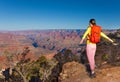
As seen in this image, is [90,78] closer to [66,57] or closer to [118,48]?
[118,48]

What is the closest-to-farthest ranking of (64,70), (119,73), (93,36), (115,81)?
(93,36), (115,81), (119,73), (64,70)

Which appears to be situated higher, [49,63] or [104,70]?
[104,70]

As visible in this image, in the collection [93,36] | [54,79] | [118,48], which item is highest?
[93,36]

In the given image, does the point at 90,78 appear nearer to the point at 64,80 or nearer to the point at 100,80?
the point at 100,80

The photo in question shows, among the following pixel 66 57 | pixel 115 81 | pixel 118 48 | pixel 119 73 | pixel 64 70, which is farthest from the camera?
pixel 66 57

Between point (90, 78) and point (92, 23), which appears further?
point (90, 78)

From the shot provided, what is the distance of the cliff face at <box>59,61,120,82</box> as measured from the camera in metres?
12.8

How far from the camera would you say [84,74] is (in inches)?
544

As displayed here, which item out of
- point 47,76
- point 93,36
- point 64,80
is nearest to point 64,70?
point 64,80

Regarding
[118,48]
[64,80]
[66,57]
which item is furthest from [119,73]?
[66,57]

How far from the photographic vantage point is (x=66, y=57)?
276 ft

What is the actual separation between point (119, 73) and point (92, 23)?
3497mm

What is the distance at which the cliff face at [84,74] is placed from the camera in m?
12.8

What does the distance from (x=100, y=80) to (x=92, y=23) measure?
126 inches
